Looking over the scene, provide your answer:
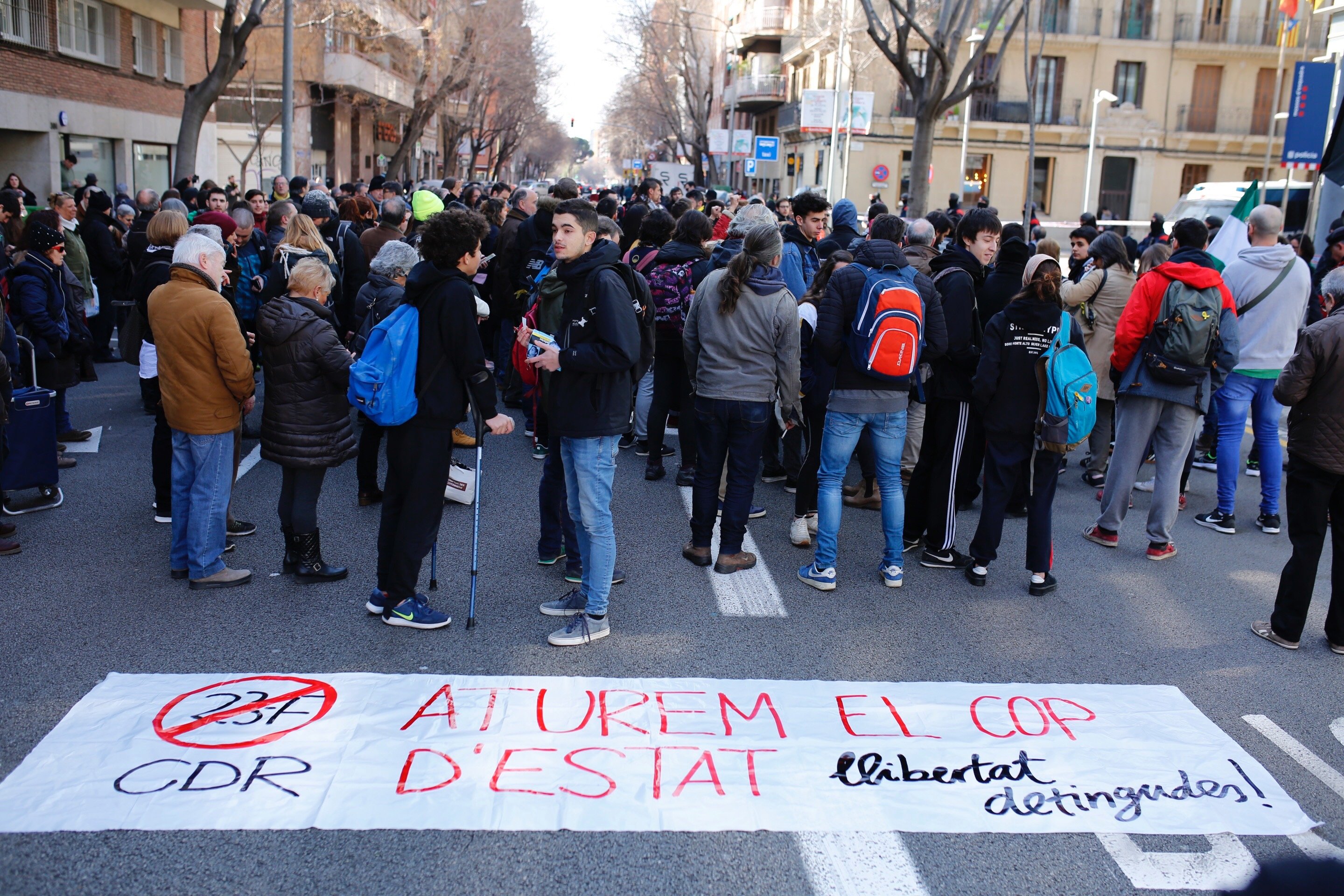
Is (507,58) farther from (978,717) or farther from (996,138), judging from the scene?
(978,717)

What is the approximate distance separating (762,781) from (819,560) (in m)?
2.17

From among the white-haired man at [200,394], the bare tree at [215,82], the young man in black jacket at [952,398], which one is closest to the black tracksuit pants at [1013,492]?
the young man in black jacket at [952,398]

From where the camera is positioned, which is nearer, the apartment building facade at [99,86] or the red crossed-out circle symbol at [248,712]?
the red crossed-out circle symbol at [248,712]

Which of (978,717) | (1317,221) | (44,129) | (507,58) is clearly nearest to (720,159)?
(507,58)

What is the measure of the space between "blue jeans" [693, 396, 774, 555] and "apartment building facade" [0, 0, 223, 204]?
20.1 metres

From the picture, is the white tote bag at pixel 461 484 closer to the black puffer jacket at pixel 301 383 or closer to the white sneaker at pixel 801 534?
the black puffer jacket at pixel 301 383

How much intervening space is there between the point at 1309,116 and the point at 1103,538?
11712 millimetres

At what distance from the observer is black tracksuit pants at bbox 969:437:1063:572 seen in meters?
5.73

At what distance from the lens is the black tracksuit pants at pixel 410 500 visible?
469 cm

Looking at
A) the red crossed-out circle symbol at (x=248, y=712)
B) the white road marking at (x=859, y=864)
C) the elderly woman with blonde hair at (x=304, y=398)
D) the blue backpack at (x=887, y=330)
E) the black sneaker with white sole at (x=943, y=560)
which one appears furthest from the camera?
the black sneaker with white sole at (x=943, y=560)

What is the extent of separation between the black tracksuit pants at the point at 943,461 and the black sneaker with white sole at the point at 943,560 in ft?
0.07

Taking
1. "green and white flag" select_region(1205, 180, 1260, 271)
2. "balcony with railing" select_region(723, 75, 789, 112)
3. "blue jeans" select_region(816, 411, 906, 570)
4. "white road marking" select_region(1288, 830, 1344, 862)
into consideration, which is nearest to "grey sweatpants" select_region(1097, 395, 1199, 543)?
"blue jeans" select_region(816, 411, 906, 570)

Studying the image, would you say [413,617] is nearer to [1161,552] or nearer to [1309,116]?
[1161,552]

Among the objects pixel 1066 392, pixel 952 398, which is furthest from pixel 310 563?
pixel 1066 392
